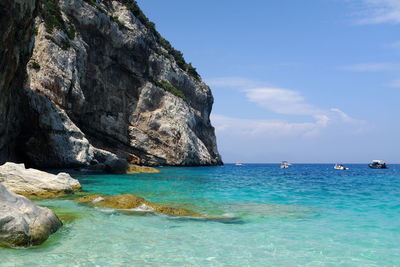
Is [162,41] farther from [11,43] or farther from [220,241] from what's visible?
[220,241]

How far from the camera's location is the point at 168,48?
294 feet

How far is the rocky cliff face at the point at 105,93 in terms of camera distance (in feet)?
135

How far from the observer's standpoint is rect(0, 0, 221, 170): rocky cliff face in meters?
41.2

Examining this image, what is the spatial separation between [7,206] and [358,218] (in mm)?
13266

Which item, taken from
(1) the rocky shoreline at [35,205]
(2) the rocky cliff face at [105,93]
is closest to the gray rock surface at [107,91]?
(2) the rocky cliff face at [105,93]

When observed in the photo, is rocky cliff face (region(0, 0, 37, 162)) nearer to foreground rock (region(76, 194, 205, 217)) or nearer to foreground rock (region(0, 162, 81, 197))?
foreground rock (region(0, 162, 81, 197))

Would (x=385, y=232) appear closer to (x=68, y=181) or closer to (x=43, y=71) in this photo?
(x=68, y=181)

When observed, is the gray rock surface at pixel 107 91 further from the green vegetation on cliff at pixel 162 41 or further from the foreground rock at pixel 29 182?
the foreground rock at pixel 29 182

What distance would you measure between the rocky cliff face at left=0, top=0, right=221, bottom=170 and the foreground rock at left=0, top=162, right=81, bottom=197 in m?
21.8

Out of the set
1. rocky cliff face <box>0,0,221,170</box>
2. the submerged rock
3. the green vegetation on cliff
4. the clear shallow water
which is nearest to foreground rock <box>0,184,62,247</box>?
the clear shallow water

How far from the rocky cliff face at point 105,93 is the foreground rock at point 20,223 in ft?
108

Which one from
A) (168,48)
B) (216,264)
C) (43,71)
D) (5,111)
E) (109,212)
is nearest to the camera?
(216,264)

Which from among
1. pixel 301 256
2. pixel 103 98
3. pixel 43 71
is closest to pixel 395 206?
pixel 301 256

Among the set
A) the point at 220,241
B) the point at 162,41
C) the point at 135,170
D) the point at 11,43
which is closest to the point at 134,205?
the point at 220,241
